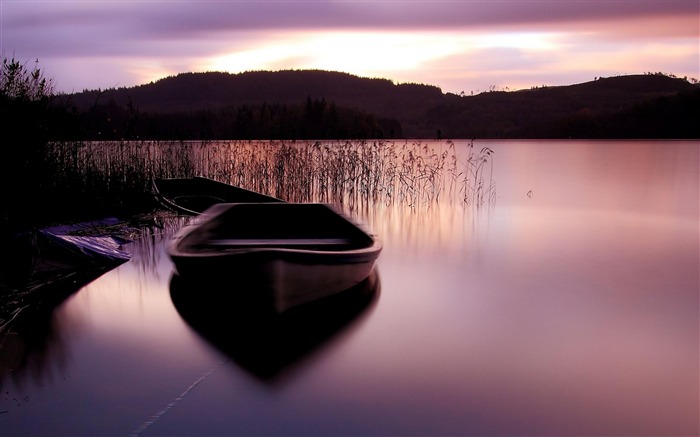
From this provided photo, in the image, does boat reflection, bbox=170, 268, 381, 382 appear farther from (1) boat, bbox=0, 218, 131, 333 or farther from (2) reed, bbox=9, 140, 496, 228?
(2) reed, bbox=9, 140, 496, 228

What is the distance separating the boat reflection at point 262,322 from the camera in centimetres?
427

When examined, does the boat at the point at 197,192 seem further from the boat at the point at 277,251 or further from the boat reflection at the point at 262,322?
the boat reflection at the point at 262,322

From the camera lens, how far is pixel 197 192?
414 inches

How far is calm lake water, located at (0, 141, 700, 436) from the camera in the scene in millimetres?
3350

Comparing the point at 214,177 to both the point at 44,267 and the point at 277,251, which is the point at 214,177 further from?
the point at 277,251

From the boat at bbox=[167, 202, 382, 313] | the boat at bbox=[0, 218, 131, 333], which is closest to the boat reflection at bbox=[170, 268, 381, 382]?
the boat at bbox=[167, 202, 382, 313]

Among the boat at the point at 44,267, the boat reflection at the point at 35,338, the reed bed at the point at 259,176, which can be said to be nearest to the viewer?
the boat reflection at the point at 35,338

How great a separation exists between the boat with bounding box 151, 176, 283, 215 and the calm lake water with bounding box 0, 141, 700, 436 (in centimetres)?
241

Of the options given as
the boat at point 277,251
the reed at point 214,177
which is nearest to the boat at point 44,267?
the boat at point 277,251

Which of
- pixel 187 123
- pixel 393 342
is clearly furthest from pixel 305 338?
pixel 187 123

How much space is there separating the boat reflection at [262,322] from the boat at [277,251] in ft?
0.40

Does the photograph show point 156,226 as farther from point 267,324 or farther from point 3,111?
point 267,324

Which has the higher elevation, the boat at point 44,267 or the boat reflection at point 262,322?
the boat at point 44,267

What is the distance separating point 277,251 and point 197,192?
22.0 feet
